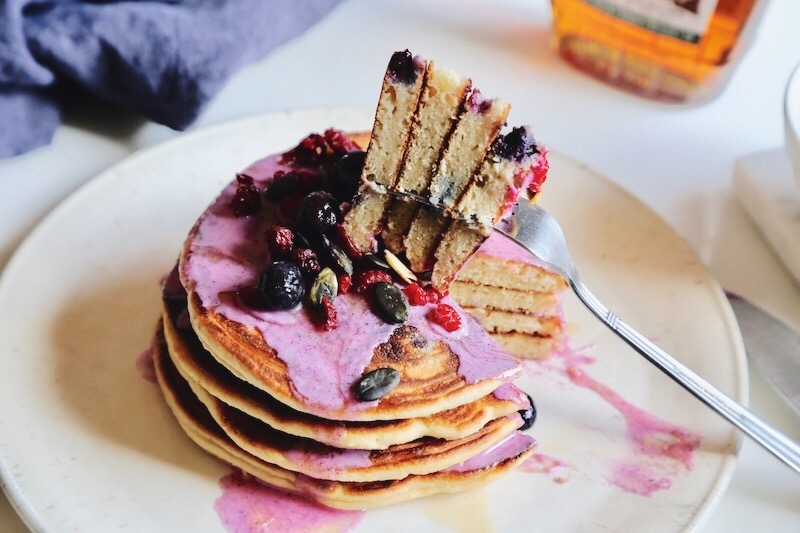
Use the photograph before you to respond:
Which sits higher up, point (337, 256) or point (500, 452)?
point (337, 256)

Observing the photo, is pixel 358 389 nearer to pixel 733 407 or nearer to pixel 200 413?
pixel 200 413

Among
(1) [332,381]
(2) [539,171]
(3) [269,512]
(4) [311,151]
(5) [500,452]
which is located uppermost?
(2) [539,171]

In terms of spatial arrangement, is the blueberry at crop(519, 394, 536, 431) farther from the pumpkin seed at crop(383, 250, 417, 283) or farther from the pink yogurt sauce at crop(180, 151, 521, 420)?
the pumpkin seed at crop(383, 250, 417, 283)

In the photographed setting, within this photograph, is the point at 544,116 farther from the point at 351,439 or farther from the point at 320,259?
the point at 351,439

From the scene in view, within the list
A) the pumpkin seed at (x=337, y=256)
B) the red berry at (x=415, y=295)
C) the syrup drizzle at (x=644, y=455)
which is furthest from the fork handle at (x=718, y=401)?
the pumpkin seed at (x=337, y=256)

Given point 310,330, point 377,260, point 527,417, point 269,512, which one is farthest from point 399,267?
point 269,512

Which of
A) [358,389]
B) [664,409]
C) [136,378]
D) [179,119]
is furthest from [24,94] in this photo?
[664,409]

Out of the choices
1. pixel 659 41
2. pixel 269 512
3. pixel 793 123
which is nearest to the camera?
pixel 269 512
